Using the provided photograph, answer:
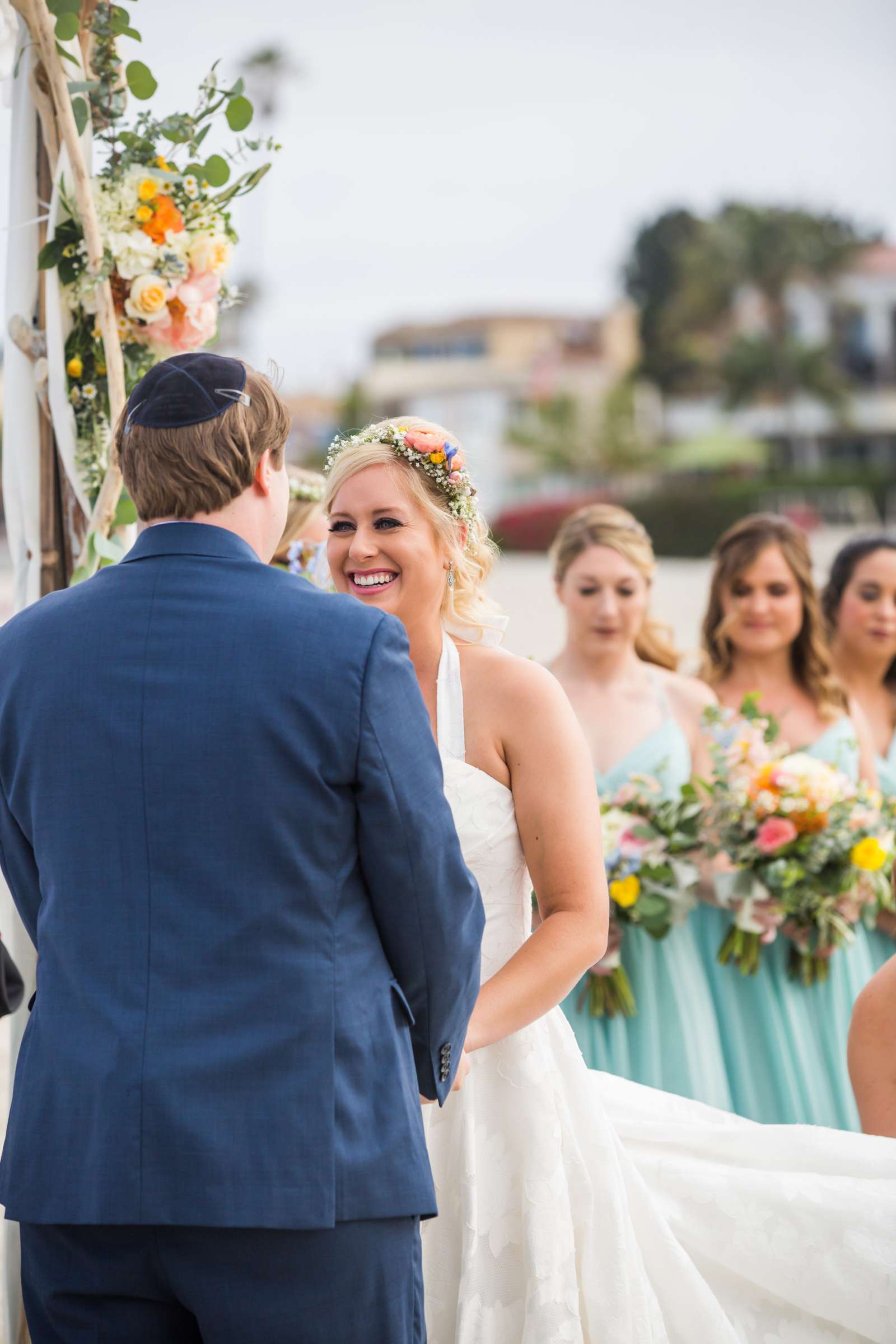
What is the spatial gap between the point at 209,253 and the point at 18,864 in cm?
164

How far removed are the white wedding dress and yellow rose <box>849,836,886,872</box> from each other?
175 centimetres

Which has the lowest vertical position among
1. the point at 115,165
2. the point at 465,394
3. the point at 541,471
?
the point at 115,165

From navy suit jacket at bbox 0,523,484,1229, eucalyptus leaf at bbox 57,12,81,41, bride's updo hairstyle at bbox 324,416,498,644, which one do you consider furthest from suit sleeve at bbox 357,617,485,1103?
eucalyptus leaf at bbox 57,12,81,41

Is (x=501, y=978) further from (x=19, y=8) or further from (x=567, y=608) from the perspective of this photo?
(x=567, y=608)

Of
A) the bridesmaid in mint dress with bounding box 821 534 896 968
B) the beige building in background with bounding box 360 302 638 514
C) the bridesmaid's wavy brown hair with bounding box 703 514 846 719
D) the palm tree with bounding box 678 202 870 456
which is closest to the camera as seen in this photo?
the bridesmaid's wavy brown hair with bounding box 703 514 846 719

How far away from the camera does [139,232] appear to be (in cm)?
294

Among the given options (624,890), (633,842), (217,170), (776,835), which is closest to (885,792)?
(776,835)

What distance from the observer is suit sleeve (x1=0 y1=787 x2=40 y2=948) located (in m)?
2.00

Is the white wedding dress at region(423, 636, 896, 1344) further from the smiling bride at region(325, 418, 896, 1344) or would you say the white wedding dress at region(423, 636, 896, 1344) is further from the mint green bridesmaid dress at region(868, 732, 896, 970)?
the mint green bridesmaid dress at region(868, 732, 896, 970)

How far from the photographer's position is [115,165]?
3.01 m

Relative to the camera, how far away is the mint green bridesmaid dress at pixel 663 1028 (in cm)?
453

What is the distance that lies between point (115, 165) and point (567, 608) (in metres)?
2.56

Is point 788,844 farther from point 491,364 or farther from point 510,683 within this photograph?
point 491,364

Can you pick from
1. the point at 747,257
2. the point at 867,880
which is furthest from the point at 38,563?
the point at 747,257
